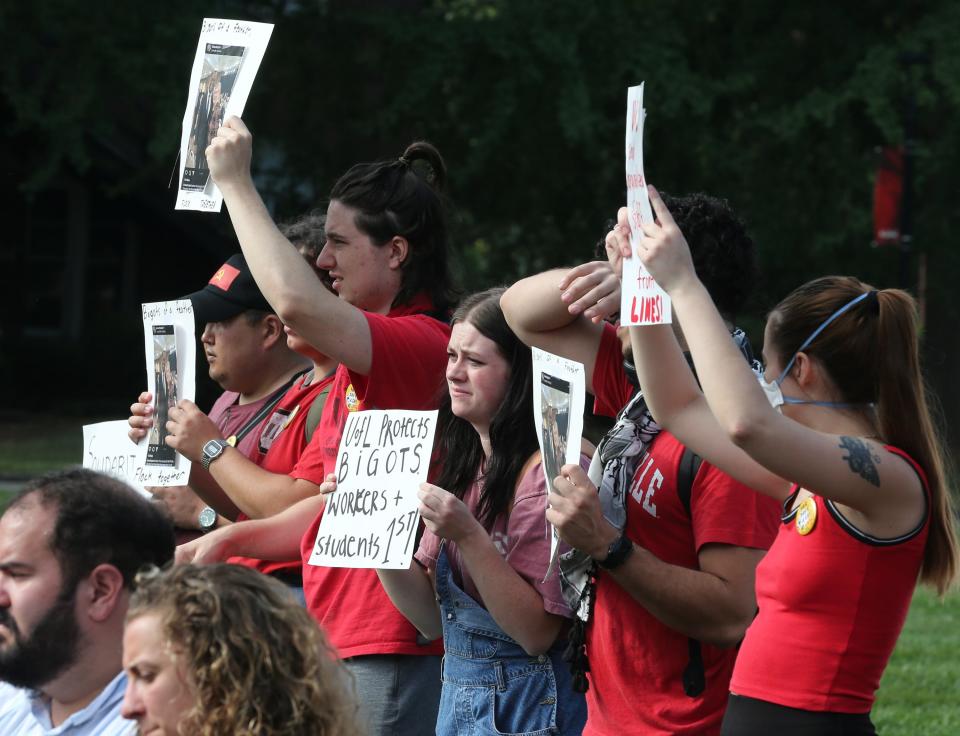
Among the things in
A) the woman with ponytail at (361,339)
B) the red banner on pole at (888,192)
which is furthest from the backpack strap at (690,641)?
the red banner on pole at (888,192)

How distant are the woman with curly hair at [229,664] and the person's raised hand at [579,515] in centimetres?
81

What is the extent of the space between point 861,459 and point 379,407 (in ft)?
4.24

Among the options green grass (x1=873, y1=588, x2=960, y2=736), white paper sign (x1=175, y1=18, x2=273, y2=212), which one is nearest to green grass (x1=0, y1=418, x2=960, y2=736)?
green grass (x1=873, y1=588, x2=960, y2=736)

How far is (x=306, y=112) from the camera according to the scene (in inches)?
677

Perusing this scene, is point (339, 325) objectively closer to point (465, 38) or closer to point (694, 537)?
point (694, 537)

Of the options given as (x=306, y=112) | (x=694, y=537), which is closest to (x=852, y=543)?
(x=694, y=537)

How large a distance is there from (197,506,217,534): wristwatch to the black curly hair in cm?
178

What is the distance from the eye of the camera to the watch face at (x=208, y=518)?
441cm

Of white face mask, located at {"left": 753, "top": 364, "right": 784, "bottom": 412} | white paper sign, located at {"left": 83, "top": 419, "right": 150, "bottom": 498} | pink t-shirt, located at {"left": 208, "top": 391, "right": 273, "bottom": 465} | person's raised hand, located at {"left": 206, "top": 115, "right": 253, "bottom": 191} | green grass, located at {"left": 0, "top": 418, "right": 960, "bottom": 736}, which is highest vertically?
person's raised hand, located at {"left": 206, "top": 115, "right": 253, "bottom": 191}

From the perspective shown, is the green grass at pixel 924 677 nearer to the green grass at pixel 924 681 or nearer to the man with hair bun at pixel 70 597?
the green grass at pixel 924 681

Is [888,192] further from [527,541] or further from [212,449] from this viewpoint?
[527,541]

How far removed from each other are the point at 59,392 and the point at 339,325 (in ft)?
63.7

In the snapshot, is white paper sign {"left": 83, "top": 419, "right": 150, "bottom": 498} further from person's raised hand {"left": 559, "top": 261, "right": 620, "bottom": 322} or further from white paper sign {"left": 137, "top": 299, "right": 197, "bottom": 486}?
person's raised hand {"left": 559, "top": 261, "right": 620, "bottom": 322}

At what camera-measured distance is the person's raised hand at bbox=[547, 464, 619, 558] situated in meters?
2.95
